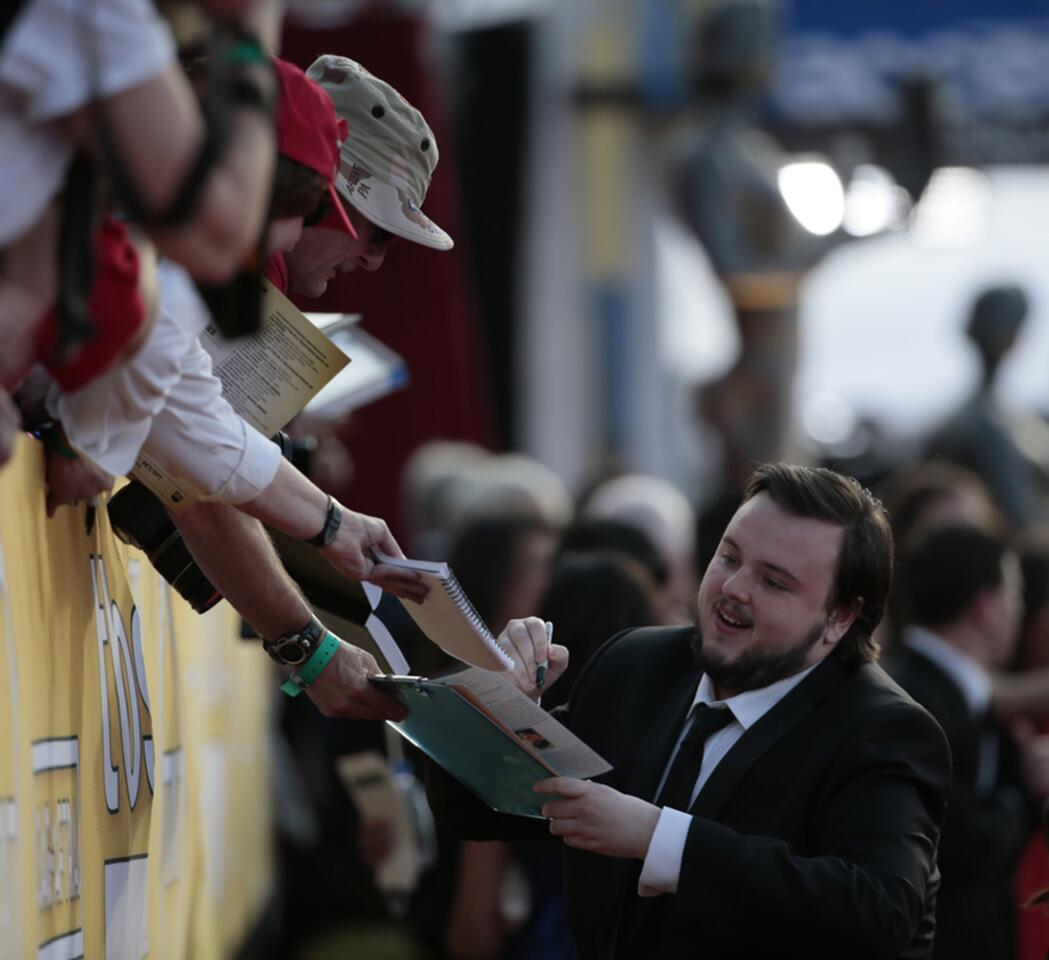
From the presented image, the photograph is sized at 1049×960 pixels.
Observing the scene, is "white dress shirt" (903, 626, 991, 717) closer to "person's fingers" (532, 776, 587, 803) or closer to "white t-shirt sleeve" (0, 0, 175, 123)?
"person's fingers" (532, 776, 587, 803)

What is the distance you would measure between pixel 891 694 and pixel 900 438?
513 inches

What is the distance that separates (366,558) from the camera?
10.2 feet

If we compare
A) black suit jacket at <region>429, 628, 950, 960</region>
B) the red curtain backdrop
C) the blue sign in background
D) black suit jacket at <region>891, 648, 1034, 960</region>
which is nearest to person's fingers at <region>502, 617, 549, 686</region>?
black suit jacket at <region>429, 628, 950, 960</region>

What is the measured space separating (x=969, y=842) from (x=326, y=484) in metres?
2.29

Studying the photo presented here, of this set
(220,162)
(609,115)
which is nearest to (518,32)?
(609,115)

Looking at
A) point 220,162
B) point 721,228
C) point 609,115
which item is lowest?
point 220,162

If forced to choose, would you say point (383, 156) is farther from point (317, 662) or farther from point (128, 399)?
point (128, 399)

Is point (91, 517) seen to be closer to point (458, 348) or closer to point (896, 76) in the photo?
point (458, 348)

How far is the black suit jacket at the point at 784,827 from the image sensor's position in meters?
2.86

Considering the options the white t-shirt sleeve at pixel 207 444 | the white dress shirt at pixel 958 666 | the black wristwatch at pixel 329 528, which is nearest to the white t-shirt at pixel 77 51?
the white t-shirt sleeve at pixel 207 444

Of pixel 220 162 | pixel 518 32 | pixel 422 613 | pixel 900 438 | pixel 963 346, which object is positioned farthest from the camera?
pixel 900 438

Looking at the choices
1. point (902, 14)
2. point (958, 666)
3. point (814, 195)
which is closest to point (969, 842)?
point (958, 666)

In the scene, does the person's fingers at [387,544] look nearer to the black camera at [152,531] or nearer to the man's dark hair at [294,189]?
the black camera at [152,531]

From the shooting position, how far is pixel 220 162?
2.09 metres
